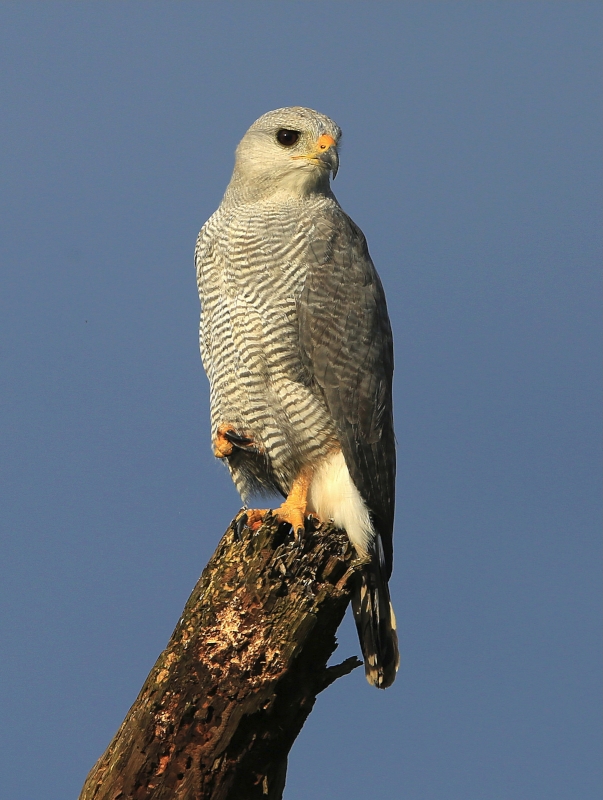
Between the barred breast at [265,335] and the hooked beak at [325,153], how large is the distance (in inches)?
11.9

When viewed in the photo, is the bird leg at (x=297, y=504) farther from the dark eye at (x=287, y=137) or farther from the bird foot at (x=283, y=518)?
the dark eye at (x=287, y=137)

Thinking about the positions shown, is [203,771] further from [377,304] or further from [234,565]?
[377,304]

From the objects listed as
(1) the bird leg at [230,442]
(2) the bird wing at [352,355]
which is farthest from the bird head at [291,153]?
(1) the bird leg at [230,442]

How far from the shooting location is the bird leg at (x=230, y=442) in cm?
666

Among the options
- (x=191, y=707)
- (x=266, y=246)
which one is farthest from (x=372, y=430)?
(x=191, y=707)

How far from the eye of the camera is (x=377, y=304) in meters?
6.83

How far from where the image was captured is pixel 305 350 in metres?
6.46

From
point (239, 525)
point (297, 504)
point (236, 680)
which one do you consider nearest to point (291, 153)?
point (297, 504)

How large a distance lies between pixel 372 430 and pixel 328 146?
1.93m

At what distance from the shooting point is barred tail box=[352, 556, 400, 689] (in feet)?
21.3

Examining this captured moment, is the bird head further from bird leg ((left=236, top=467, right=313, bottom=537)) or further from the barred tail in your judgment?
the barred tail

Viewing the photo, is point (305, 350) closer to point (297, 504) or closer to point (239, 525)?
point (297, 504)

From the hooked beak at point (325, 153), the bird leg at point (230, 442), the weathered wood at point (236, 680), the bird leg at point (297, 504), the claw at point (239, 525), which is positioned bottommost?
the weathered wood at point (236, 680)

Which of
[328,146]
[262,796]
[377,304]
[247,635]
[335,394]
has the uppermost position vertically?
[328,146]
